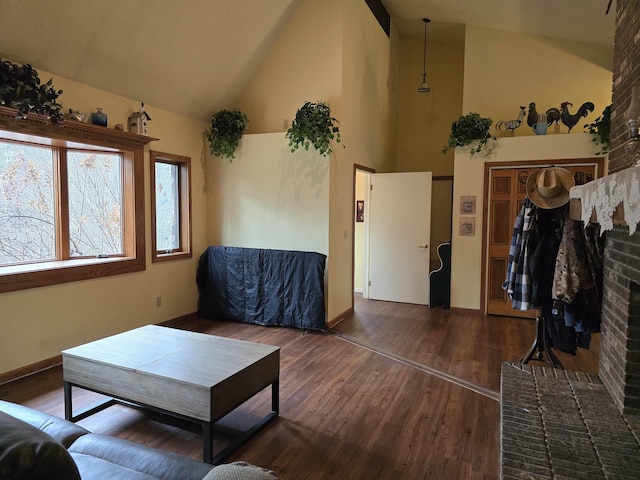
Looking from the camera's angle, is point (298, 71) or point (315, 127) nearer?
A: point (315, 127)

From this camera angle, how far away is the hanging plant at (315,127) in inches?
173

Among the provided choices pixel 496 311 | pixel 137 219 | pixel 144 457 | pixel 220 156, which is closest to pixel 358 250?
pixel 496 311

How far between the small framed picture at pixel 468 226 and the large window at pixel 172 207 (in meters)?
3.63

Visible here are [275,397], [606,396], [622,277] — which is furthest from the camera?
[275,397]

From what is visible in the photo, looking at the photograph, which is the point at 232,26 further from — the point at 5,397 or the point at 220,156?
the point at 5,397

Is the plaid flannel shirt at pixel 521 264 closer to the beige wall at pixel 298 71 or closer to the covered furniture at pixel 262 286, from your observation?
the covered furniture at pixel 262 286

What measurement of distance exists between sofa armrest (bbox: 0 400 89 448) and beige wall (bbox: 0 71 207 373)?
1957mm

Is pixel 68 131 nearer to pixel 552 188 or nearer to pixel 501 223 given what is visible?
pixel 552 188

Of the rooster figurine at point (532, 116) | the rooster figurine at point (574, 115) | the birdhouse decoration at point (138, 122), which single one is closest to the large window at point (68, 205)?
the birdhouse decoration at point (138, 122)

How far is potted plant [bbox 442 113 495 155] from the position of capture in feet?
17.2

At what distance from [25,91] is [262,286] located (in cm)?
295

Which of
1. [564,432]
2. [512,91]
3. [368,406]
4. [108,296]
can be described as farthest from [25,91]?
[512,91]

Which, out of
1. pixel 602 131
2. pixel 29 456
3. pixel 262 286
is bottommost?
pixel 262 286

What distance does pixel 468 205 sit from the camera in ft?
18.1
